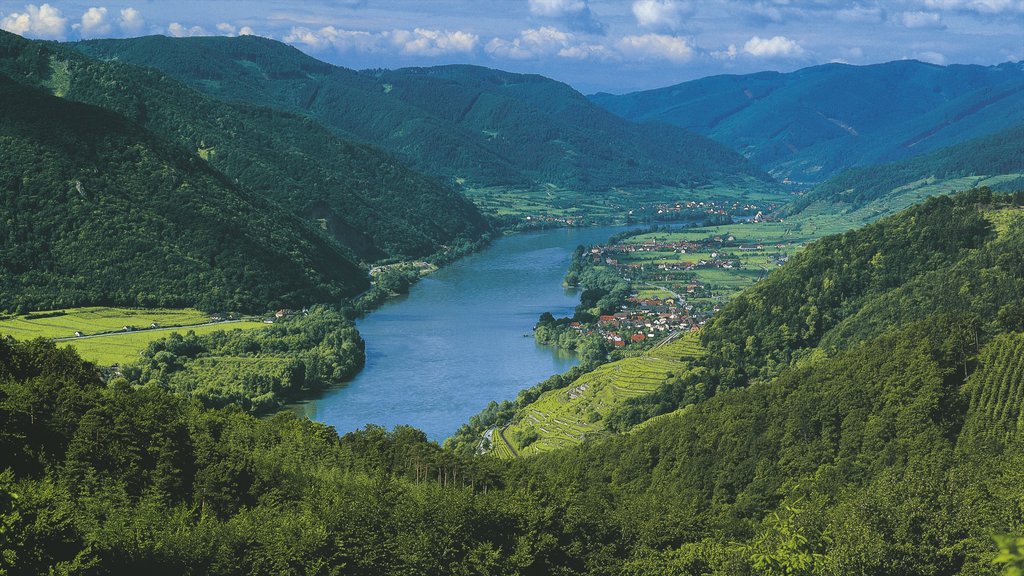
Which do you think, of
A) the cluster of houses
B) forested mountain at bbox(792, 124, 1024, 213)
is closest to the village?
the cluster of houses

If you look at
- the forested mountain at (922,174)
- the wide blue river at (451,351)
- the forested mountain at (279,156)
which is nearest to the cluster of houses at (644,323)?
the wide blue river at (451,351)

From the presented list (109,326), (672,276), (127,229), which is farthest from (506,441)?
(672,276)

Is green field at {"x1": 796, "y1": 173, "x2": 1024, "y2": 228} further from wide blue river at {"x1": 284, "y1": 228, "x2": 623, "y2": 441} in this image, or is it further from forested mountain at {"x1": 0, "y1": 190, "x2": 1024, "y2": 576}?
forested mountain at {"x1": 0, "y1": 190, "x2": 1024, "y2": 576}

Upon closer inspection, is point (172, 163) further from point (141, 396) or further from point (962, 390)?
point (962, 390)

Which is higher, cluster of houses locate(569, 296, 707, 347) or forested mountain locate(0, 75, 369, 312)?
forested mountain locate(0, 75, 369, 312)

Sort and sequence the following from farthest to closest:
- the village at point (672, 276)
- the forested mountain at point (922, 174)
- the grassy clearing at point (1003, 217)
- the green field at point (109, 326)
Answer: the forested mountain at point (922, 174) < the village at point (672, 276) < the green field at point (109, 326) < the grassy clearing at point (1003, 217)

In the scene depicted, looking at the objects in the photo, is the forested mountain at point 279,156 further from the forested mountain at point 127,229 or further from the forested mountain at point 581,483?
the forested mountain at point 581,483

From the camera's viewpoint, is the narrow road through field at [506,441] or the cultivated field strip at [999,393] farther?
the narrow road through field at [506,441]

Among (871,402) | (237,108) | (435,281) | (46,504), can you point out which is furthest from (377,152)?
A: (46,504)
